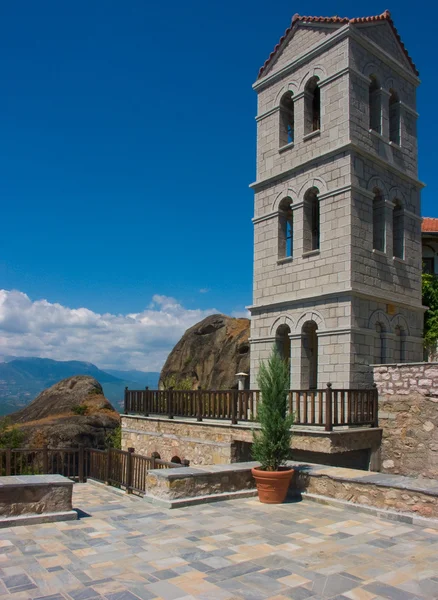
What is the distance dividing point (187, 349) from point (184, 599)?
2884 cm

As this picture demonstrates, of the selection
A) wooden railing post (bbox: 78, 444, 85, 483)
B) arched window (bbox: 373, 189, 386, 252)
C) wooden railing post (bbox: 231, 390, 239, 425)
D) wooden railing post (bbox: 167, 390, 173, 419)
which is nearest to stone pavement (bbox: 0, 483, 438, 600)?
wooden railing post (bbox: 231, 390, 239, 425)

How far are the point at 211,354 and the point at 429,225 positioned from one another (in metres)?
13.9

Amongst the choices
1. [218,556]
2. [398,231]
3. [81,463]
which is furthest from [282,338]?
[218,556]

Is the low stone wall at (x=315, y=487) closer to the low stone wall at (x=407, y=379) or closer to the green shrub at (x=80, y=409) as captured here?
the low stone wall at (x=407, y=379)

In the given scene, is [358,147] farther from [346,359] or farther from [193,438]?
[193,438]

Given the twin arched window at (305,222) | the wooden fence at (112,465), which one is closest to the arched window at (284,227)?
the twin arched window at (305,222)

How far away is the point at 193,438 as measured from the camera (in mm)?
16719

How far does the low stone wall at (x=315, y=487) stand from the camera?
27.2 ft

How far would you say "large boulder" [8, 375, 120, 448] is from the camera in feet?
86.8

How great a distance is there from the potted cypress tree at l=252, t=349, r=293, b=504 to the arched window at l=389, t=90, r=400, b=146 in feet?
37.5

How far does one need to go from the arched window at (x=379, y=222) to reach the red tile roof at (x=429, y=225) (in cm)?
739

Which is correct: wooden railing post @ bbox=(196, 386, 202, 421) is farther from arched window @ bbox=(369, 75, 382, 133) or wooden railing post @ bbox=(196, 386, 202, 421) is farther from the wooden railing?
arched window @ bbox=(369, 75, 382, 133)

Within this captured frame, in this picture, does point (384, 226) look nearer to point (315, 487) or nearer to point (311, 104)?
point (311, 104)

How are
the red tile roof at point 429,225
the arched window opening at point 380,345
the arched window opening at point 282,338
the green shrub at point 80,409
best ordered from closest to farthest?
the arched window opening at point 380,345 → the arched window opening at point 282,338 → the red tile roof at point 429,225 → the green shrub at point 80,409
